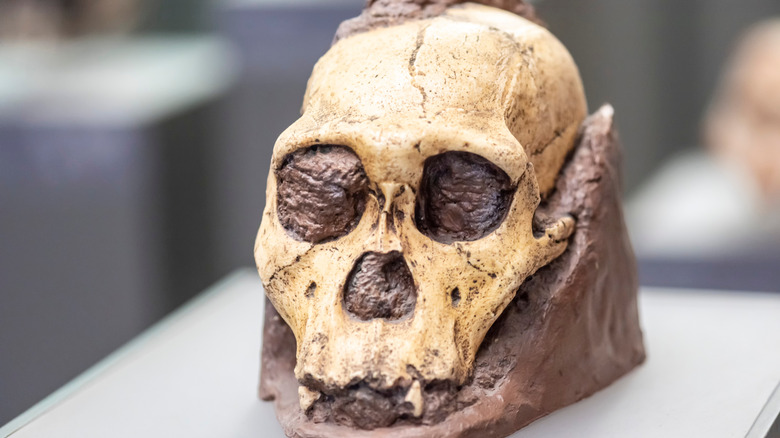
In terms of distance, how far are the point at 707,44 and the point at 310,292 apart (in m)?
3.06

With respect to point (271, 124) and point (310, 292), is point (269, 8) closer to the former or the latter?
point (271, 124)

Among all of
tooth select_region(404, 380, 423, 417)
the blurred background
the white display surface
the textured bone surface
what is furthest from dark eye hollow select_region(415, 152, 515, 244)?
the blurred background

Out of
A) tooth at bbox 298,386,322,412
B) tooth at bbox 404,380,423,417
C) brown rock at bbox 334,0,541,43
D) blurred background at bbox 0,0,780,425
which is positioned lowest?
blurred background at bbox 0,0,780,425

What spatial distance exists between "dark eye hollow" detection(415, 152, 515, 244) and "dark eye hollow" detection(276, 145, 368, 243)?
0.33ft

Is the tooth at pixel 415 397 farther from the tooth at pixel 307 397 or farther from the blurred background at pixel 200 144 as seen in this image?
the blurred background at pixel 200 144

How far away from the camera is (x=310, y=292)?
1697 mm

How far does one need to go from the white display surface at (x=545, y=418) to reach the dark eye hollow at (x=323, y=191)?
368 millimetres

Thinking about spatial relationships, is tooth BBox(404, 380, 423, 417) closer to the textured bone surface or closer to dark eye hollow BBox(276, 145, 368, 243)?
the textured bone surface

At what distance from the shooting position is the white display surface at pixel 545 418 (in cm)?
182

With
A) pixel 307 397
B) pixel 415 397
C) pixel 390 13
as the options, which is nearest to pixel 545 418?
pixel 415 397

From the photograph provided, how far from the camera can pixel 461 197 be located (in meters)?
1.69

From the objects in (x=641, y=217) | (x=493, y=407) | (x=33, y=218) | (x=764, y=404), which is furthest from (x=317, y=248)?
(x=641, y=217)

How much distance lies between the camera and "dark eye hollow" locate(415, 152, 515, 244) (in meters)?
1.68

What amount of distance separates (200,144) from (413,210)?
228cm
